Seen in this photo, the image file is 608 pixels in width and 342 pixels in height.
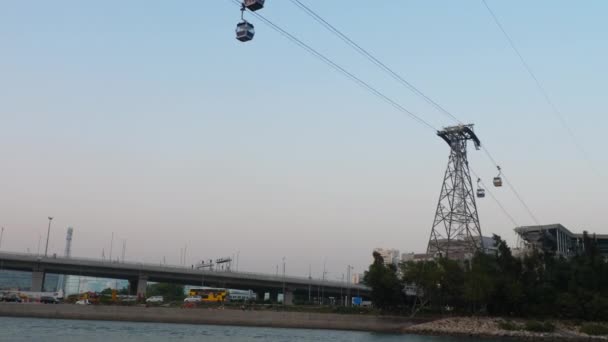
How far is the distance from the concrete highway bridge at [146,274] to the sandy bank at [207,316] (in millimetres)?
27034

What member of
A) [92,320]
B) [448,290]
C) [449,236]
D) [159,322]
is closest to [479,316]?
[448,290]

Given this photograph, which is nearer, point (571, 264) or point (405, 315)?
point (405, 315)

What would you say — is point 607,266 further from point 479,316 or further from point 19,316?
point 19,316

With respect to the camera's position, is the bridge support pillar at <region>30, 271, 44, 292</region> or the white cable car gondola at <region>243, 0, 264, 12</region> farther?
the bridge support pillar at <region>30, 271, 44, 292</region>

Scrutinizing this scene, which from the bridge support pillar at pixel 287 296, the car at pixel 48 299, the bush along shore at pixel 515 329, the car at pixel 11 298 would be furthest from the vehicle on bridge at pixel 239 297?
the bush along shore at pixel 515 329

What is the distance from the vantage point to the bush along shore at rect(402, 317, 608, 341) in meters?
78.3

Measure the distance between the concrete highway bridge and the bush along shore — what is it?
43.4 meters

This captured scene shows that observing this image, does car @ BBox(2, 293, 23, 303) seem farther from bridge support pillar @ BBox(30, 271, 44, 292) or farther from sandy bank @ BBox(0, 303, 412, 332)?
sandy bank @ BBox(0, 303, 412, 332)

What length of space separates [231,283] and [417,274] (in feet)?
208

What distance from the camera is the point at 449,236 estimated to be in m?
95.4

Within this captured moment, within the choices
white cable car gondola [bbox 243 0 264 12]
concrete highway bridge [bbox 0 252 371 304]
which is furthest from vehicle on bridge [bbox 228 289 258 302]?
white cable car gondola [bbox 243 0 264 12]

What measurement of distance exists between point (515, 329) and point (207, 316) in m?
48.0

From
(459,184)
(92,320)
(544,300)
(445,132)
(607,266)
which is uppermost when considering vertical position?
(445,132)

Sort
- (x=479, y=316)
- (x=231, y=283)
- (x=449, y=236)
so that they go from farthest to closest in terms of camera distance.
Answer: (x=231, y=283) → (x=449, y=236) → (x=479, y=316)
